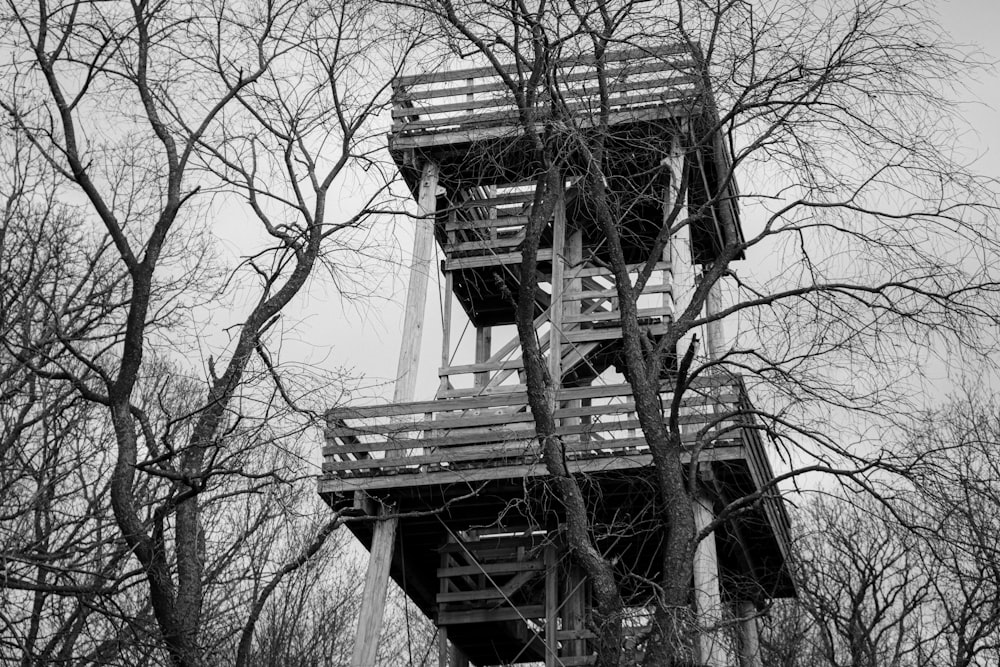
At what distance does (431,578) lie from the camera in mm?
17625

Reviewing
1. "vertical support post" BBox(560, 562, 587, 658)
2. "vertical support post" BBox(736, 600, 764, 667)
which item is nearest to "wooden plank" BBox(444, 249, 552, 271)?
"vertical support post" BBox(560, 562, 587, 658)

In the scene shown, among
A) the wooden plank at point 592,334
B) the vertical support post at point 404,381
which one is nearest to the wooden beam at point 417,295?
the vertical support post at point 404,381

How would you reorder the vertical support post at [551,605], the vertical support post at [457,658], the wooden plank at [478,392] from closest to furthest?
the vertical support post at [551,605] < the wooden plank at [478,392] < the vertical support post at [457,658]

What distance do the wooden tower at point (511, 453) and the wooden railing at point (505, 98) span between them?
72mm

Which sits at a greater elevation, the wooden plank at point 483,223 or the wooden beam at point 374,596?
the wooden plank at point 483,223

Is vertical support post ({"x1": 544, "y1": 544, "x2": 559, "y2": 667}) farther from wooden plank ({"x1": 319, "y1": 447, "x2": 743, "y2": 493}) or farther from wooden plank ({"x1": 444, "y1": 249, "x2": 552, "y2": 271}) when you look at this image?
wooden plank ({"x1": 444, "y1": 249, "x2": 552, "y2": 271})

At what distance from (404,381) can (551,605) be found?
10.9ft

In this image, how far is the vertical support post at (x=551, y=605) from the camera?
1420 centimetres

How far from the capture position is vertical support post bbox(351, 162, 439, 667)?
13992 mm

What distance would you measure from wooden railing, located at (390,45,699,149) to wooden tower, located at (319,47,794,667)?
0.07m

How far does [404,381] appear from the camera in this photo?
15.5 m

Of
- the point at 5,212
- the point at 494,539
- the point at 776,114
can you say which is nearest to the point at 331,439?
the point at 494,539

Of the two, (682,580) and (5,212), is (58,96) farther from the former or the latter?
(682,580)

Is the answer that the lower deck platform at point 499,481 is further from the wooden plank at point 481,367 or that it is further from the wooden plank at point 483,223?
the wooden plank at point 483,223
